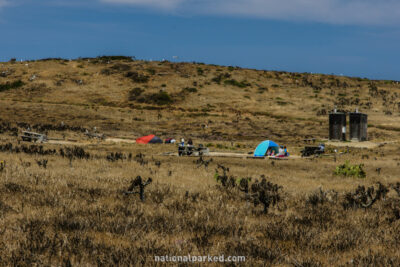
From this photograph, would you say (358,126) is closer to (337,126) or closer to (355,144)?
(337,126)

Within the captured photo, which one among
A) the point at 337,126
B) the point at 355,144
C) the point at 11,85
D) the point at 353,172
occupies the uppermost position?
the point at 11,85

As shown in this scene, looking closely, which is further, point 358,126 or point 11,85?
point 11,85

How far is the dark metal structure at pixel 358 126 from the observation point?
37.9 m

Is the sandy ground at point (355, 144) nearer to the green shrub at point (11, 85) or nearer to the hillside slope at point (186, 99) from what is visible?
the hillside slope at point (186, 99)

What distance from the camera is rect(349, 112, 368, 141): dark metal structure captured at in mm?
37938

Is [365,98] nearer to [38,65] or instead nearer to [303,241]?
[38,65]

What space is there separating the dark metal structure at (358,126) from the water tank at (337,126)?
1158 mm

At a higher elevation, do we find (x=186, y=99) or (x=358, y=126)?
(x=186, y=99)

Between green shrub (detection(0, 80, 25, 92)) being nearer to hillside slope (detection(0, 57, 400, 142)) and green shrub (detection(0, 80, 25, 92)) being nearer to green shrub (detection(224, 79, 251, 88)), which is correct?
hillside slope (detection(0, 57, 400, 142))

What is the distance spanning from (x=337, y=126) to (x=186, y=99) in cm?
3244

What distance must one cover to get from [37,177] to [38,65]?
77.6m

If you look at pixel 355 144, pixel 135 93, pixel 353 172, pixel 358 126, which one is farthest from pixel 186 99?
pixel 353 172

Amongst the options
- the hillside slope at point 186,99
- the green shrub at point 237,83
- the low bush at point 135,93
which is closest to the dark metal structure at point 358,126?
the hillside slope at point 186,99

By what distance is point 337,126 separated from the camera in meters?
38.1
